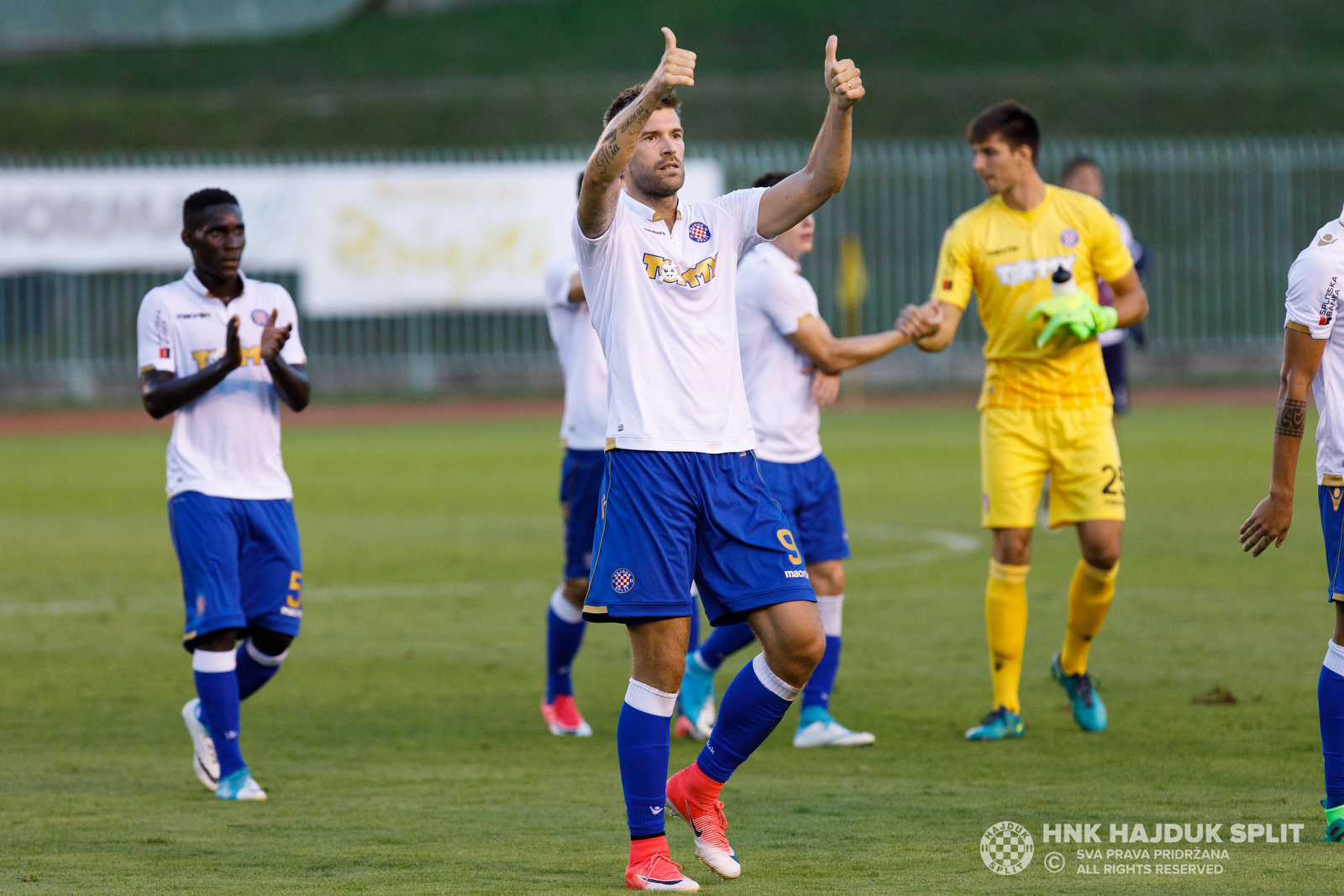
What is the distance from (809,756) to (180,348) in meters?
3.18

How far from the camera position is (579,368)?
8.02 m

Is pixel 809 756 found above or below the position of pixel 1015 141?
below

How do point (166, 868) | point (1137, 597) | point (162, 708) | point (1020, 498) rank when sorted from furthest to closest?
point (1137, 597) < point (162, 708) < point (1020, 498) < point (166, 868)

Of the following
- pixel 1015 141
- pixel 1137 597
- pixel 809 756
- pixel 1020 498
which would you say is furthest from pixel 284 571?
pixel 1137 597

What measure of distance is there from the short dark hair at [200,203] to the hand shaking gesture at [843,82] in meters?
2.50

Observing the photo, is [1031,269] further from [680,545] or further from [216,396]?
[216,396]

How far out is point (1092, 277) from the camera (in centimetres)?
763

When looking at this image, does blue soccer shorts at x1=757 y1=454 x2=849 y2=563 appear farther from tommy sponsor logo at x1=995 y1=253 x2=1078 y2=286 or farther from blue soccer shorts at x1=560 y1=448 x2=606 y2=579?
tommy sponsor logo at x1=995 y1=253 x2=1078 y2=286

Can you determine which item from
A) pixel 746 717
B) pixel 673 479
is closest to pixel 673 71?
pixel 673 479

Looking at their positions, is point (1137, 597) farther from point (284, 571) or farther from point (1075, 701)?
point (284, 571)

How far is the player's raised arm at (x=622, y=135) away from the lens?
4.92 m

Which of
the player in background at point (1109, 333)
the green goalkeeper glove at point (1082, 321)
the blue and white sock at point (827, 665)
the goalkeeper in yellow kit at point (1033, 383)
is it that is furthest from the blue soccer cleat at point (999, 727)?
the player in background at point (1109, 333)

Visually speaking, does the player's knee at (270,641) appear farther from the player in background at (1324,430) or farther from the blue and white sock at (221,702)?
the player in background at (1324,430)

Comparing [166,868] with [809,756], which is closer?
[166,868]
